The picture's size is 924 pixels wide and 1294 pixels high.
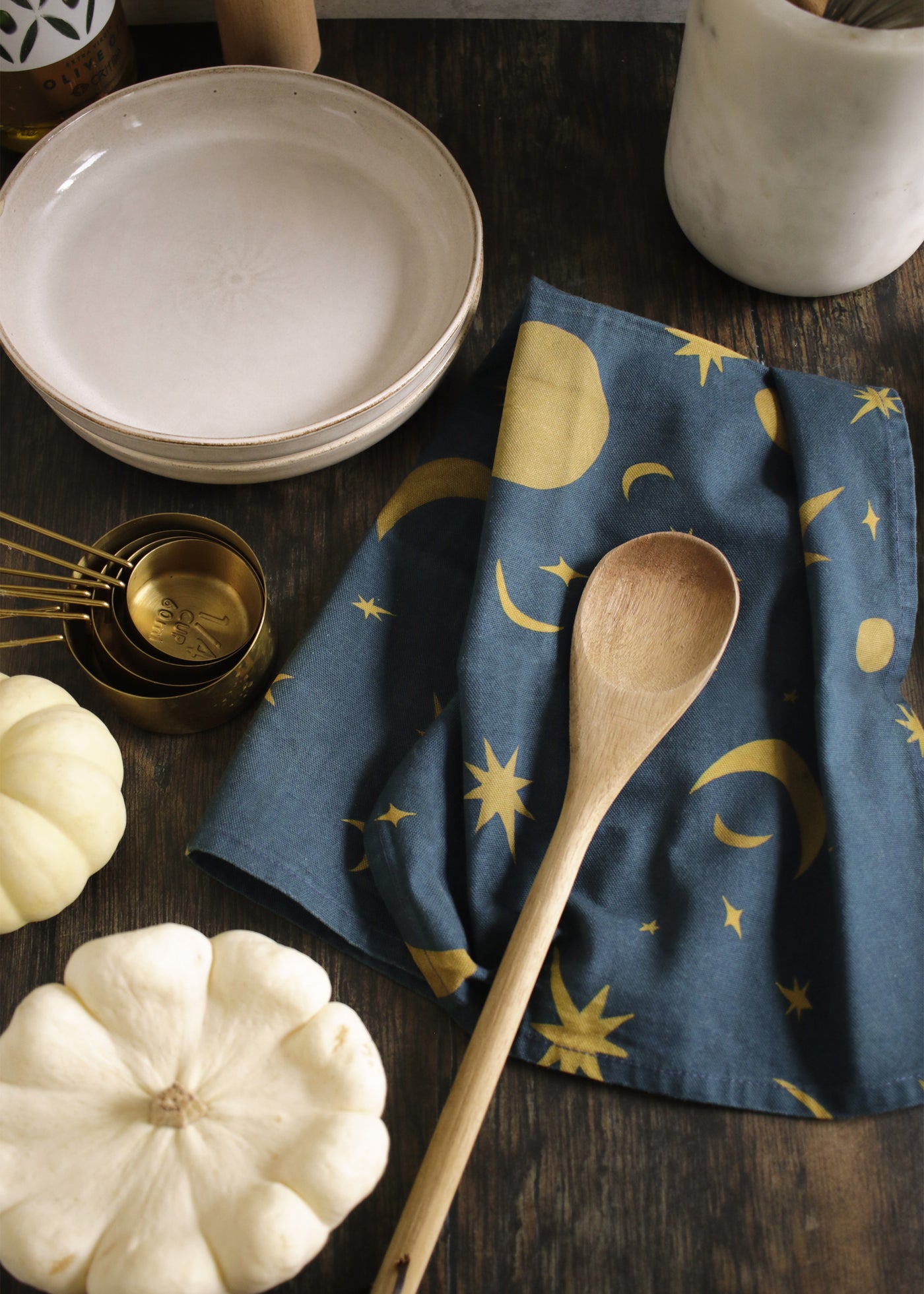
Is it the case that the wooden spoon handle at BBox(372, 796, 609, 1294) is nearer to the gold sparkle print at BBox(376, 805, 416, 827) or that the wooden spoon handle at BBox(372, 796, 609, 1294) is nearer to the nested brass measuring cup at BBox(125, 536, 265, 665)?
the gold sparkle print at BBox(376, 805, 416, 827)

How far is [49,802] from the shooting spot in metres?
0.52

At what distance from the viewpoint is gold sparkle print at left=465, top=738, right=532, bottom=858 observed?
58 centimetres

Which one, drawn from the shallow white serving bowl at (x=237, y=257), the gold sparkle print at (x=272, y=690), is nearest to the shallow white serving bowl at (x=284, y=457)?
the shallow white serving bowl at (x=237, y=257)

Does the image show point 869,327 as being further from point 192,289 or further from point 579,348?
point 192,289

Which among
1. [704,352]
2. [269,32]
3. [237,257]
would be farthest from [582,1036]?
[269,32]

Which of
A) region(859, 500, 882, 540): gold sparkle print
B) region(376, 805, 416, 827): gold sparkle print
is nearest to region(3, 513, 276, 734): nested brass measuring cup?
region(376, 805, 416, 827): gold sparkle print

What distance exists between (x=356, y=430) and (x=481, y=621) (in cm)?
15

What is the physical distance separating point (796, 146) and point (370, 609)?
39cm

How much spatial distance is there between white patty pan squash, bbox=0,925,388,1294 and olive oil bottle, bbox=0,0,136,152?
64 cm

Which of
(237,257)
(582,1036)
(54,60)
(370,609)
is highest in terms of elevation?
(54,60)

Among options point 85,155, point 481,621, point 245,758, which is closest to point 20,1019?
point 245,758

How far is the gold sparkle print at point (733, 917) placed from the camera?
559 mm

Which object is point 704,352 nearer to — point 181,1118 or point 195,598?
point 195,598

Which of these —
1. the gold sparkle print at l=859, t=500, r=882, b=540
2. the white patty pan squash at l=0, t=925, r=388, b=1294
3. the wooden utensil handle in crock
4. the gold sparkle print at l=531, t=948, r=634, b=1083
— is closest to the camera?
the white patty pan squash at l=0, t=925, r=388, b=1294
